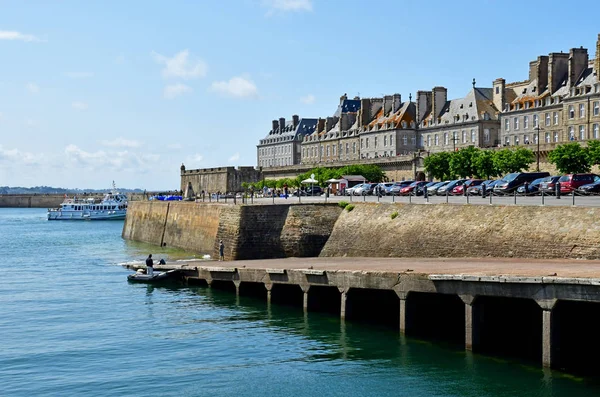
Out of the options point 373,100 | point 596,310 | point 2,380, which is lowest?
point 2,380

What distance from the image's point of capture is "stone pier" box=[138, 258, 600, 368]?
25.8m

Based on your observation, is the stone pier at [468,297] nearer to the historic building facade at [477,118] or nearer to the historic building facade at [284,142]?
the historic building facade at [477,118]

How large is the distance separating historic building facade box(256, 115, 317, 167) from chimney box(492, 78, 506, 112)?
173 feet

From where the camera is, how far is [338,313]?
119 feet

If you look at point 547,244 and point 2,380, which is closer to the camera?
point 2,380

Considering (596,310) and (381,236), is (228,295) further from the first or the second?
(596,310)

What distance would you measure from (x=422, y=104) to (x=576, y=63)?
3058cm

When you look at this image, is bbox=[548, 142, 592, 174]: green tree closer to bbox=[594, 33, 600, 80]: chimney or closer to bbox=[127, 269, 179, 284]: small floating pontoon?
bbox=[594, 33, 600, 80]: chimney

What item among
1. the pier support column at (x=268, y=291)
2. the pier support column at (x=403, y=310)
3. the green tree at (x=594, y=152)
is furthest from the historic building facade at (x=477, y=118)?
the pier support column at (x=403, y=310)

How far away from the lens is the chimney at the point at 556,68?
92875 mm

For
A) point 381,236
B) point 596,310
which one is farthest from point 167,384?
point 381,236

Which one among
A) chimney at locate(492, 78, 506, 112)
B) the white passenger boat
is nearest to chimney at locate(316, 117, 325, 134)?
the white passenger boat

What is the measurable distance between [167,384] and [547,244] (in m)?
17.9

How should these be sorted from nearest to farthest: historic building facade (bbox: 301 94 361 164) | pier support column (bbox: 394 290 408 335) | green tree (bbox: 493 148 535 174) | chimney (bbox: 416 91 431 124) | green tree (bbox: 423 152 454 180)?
pier support column (bbox: 394 290 408 335), green tree (bbox: 493 148 535 174), green tree (bbox: 423 152 454 180), chimney (bbox: 416 91 431 124), historic building facade (bbox: 301 94 361 164)
